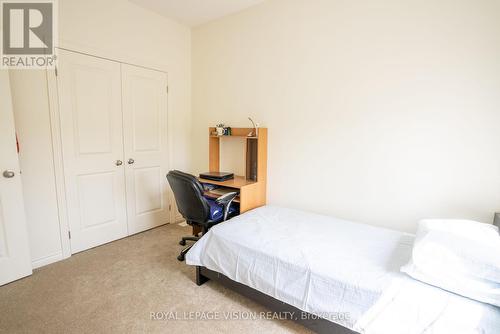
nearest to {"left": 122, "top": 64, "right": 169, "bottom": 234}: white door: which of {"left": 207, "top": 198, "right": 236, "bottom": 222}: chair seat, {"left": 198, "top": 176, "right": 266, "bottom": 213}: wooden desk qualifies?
{"left": 198, "top": 176, "right": 266, "bottom": 213}: wooden desk

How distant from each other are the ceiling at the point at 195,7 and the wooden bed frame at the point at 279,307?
2.77m

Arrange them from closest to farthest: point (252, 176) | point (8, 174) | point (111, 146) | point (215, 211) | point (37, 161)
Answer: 1. point (8, 174)
2. point (37, 161)
3. point (215, 211)
4. point (111, 146)
5. point (252, 176)

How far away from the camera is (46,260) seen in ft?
7.80

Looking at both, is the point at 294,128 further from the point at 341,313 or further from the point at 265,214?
the point at 341,313

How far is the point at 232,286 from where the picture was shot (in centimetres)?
189

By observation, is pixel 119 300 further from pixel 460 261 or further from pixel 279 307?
pixel 460 261

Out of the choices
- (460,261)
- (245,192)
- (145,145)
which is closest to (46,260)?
(145,145)

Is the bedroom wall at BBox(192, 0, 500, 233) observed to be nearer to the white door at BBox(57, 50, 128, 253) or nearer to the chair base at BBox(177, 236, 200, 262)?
the chair base at BBox(177, 236, 200, 262)

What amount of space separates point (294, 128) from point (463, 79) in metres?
1.39

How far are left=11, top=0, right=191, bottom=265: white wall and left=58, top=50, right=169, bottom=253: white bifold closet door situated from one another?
0.13 meters

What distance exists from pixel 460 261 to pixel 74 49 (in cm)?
339

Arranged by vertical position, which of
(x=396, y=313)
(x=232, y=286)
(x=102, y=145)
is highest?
(x=102, y=145)

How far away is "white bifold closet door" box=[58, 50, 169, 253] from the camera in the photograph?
2490 millimetres

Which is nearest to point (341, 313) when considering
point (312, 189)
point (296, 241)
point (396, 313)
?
point (396, 313)
